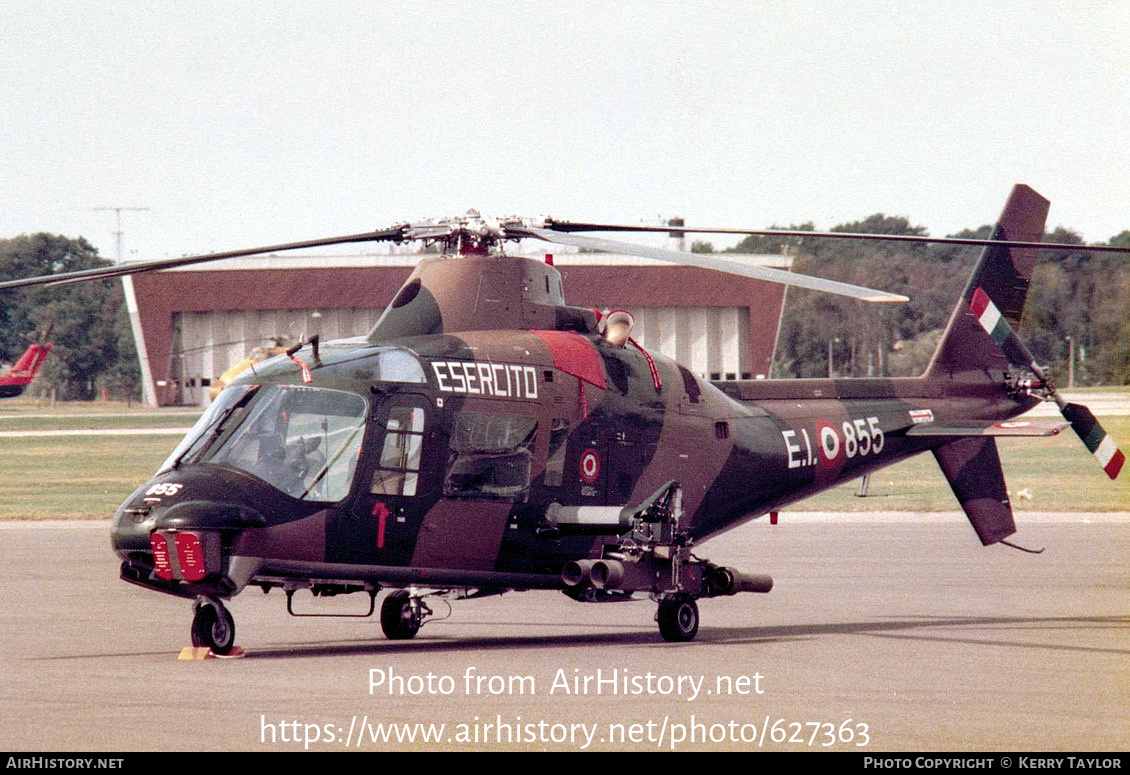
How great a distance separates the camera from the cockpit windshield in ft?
42.4

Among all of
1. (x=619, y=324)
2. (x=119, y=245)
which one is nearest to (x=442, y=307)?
(x=619, y=324)

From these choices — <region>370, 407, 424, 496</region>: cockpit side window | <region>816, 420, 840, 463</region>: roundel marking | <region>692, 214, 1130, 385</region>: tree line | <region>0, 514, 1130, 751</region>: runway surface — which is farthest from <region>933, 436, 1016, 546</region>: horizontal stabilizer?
<region>692, 214, 1130, 385</region>: tree line

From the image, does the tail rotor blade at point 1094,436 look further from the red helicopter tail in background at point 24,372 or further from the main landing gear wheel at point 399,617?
the red helicopter tail in background at point 24,372

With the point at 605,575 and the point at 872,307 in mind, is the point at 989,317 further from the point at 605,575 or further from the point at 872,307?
the point at 872,307

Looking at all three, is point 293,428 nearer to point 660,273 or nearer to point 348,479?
point 348,479

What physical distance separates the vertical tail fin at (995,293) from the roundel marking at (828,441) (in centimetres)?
204

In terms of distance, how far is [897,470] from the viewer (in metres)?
45.7

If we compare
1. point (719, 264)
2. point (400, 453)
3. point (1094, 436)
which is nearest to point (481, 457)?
point (400, 453)

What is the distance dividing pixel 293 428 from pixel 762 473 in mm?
5886

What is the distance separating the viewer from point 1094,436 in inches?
725

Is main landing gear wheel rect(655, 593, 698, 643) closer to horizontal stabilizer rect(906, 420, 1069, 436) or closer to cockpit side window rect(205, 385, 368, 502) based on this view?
cockpit side window rect(205, 385, 368, 502)

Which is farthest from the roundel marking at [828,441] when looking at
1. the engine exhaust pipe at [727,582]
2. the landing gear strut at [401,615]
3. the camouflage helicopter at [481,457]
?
the landing gear strut at [401,615]

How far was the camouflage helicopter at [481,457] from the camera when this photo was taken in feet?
41.9

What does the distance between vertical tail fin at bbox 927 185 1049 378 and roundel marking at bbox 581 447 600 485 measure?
589 cm
